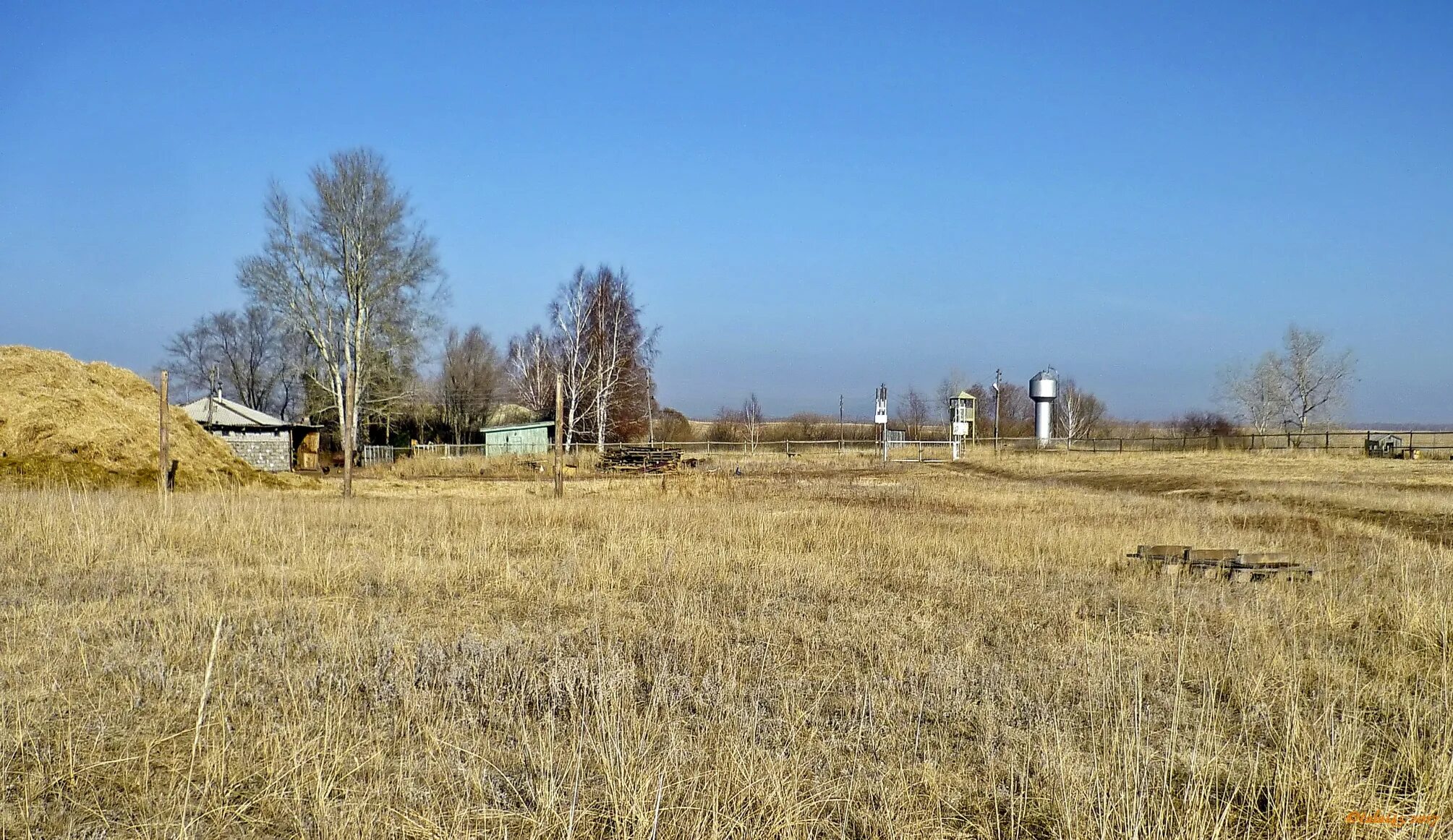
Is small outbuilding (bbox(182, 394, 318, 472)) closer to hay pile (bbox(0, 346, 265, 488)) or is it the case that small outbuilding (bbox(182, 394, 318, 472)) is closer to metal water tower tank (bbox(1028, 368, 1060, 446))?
hay pile (bbox(0, 346, 265, 488))

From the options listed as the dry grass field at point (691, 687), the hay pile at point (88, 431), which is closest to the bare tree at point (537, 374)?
the hay pile at point (88, 431)

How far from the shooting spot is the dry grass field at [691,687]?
11.9 feet

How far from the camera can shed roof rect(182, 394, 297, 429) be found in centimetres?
3400

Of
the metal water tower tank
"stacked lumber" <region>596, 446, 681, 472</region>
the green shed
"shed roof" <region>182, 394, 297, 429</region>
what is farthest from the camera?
the metal water tower tank

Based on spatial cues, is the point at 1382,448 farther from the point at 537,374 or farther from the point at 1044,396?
the point at 537,374

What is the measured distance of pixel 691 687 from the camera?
5301mm

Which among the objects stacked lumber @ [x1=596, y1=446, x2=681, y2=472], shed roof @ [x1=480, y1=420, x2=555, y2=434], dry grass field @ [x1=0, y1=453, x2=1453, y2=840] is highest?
shed roof @ [x1=480, y1=420, x2=555, y2=434]

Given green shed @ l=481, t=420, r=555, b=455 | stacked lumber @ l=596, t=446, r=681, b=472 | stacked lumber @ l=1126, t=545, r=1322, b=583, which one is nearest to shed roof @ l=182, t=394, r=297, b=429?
green shed @ l=481, t=420, r=555, b=455

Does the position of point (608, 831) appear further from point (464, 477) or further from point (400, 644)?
point (464, 477)

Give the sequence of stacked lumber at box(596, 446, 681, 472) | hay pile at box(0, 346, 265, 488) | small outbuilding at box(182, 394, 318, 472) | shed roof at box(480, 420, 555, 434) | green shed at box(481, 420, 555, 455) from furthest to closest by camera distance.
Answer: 1. shed roof at box(480, 420, 555, 434)
2. green shed at box(481, 420, 555, 455)
3. stacked lumber at box(596, 446, 681, 472)
4. small outbuilding at box(182, 394, 318, 472)
5. hay pile at box(0, 346, 265, 488)

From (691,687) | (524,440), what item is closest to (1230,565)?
(691,687)

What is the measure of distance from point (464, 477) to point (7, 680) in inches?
1048

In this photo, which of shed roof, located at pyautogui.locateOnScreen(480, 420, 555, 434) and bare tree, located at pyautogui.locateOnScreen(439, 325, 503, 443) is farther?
bare tree, located at pyautogui.locateOnScreen(439, 325, 503, 443)

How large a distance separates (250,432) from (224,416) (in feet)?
3.68
